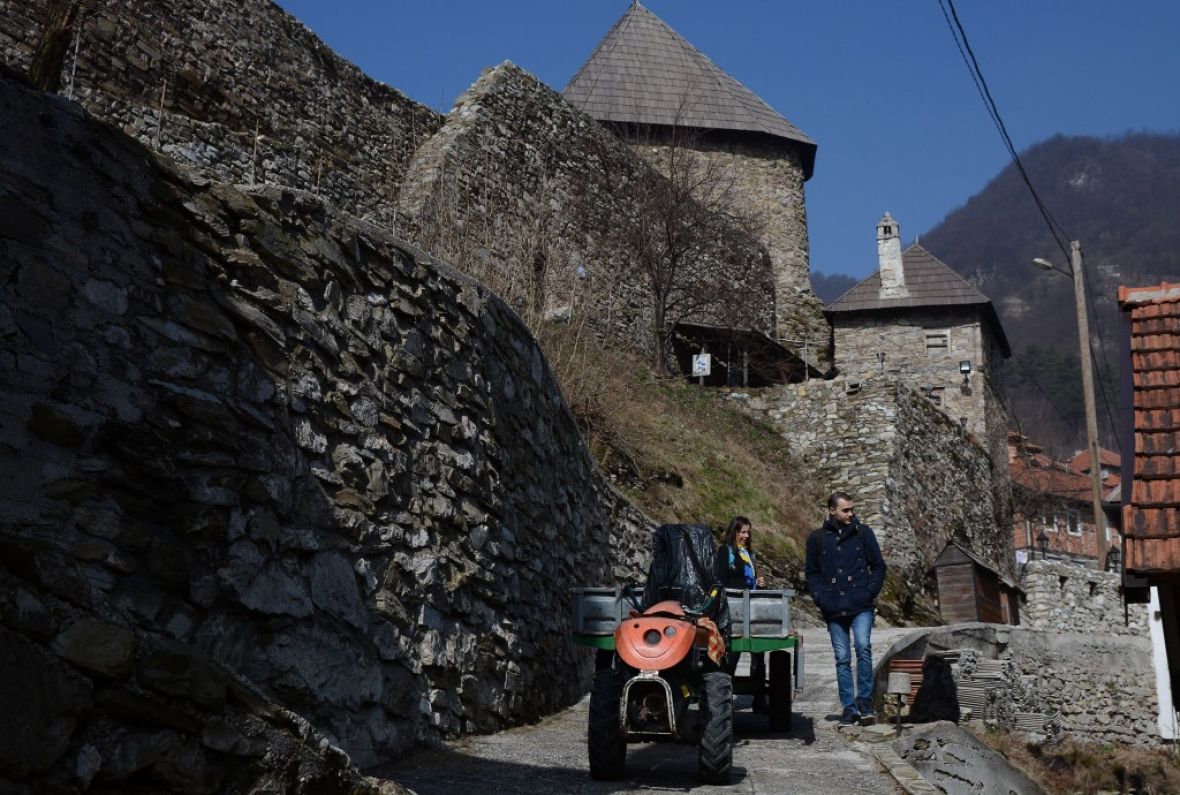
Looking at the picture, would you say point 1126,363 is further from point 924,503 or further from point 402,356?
point 924,503

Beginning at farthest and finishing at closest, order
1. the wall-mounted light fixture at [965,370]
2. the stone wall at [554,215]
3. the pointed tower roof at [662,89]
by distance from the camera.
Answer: the wall-mounted light fixture at [965,370] < the pointed tower roof at [662,89] < the stone wall at [554,215]

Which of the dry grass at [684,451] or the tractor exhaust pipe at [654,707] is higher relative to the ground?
the dry grass at [684,451]

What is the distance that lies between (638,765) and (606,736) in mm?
841

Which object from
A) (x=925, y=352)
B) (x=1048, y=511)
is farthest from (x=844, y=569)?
(x=1048, y=511)

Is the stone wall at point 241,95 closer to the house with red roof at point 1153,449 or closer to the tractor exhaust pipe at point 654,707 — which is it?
the tractor exhaust pipe at point 654,707

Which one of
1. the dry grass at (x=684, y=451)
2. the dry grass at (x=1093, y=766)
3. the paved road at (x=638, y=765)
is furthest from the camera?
the dry grass at (x=684, y=451)

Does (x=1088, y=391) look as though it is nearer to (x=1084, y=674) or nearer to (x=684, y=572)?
(x=1084, y=674)

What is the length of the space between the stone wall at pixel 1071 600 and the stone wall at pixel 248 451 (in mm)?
18870

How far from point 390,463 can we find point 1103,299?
136 metres

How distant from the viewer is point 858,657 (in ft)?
28.6

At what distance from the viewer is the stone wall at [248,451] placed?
14.9 feet

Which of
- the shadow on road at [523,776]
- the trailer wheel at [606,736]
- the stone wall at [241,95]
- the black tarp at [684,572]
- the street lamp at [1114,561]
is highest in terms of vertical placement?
the stone wall at [241,95]

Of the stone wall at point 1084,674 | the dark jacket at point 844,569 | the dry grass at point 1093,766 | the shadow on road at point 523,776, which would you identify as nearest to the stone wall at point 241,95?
the dark jacket at point 844,569

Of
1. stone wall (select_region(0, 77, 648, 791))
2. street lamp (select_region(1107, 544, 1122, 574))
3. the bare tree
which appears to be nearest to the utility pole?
street lamp (select_region(1107, 544, 1122, 574))
